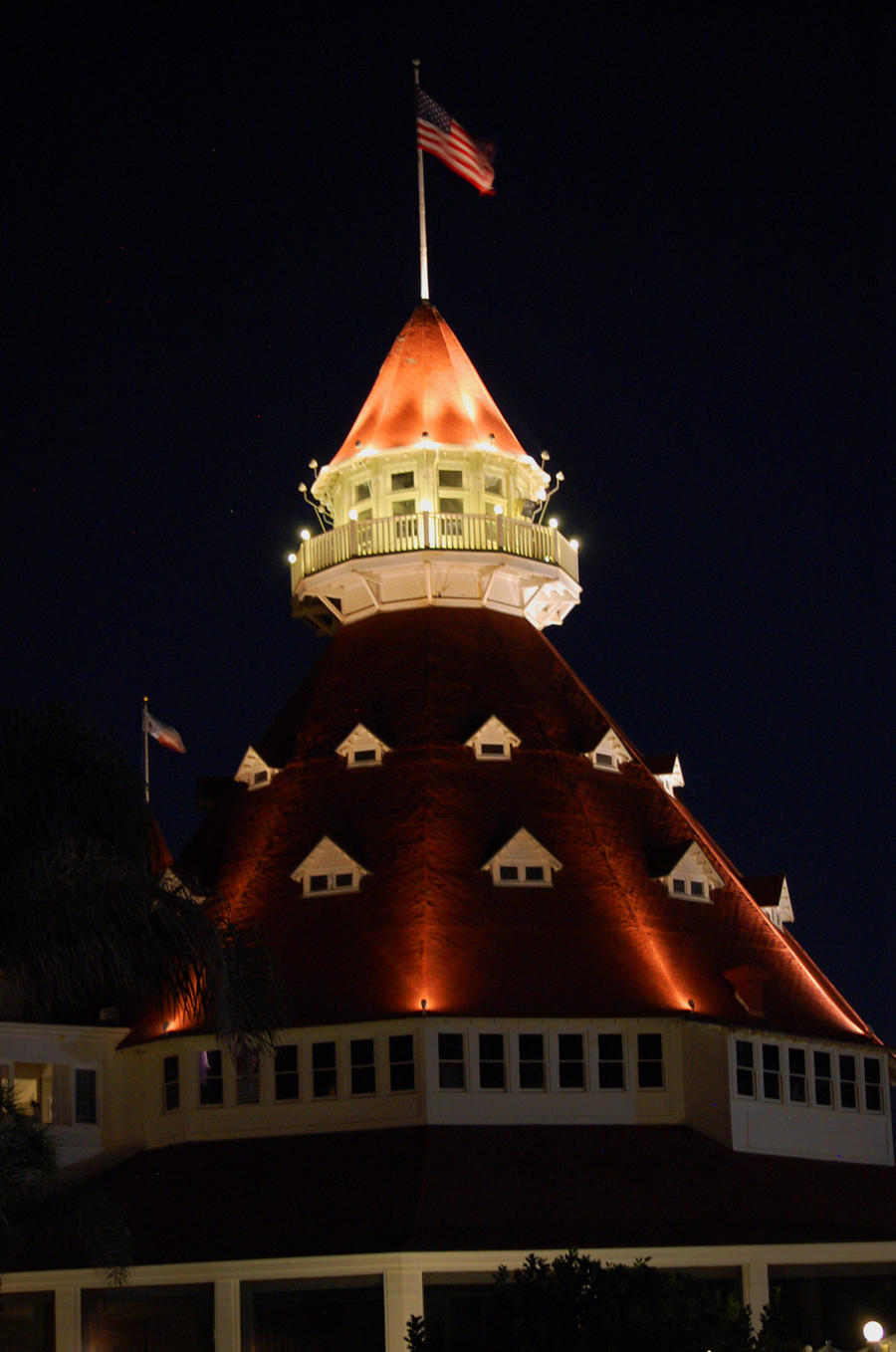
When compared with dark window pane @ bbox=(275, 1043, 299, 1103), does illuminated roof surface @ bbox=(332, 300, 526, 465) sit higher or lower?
higher

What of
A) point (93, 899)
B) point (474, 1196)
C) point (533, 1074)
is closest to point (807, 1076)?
point (533, 1074)

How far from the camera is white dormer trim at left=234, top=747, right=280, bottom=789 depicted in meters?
61.4

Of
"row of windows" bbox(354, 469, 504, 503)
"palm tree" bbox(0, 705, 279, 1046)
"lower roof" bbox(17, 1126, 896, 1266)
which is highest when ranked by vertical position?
"row of windows" bbox(354, 469, 504, 503)

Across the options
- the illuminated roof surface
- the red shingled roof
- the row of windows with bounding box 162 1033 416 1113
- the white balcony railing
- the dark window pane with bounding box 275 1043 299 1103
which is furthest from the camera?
the illuminated roof surface

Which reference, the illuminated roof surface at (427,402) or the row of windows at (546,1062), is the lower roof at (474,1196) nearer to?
the row of windows at (546,1062)

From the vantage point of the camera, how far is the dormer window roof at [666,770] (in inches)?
2539

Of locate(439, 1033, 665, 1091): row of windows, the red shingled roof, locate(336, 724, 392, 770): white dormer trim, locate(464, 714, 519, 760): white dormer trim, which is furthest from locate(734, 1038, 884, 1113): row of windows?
locate(336, 724, 392, 770): white dormer trim

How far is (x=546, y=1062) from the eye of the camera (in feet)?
174

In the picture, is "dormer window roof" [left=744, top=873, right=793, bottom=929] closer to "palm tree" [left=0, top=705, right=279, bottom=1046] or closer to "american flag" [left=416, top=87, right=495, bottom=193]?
"american flag" [left=416, top=87, right=495, bottom=193]

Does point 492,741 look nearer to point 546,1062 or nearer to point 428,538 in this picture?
point 428,538

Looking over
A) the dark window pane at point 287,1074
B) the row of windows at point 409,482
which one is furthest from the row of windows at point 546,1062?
the row of windows at point 409,482

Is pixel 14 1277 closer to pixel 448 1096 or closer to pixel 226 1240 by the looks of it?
pixel 226 1240

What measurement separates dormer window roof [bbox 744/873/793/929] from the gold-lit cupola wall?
28.9 feet

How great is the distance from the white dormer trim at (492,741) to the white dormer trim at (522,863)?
3399 mm
